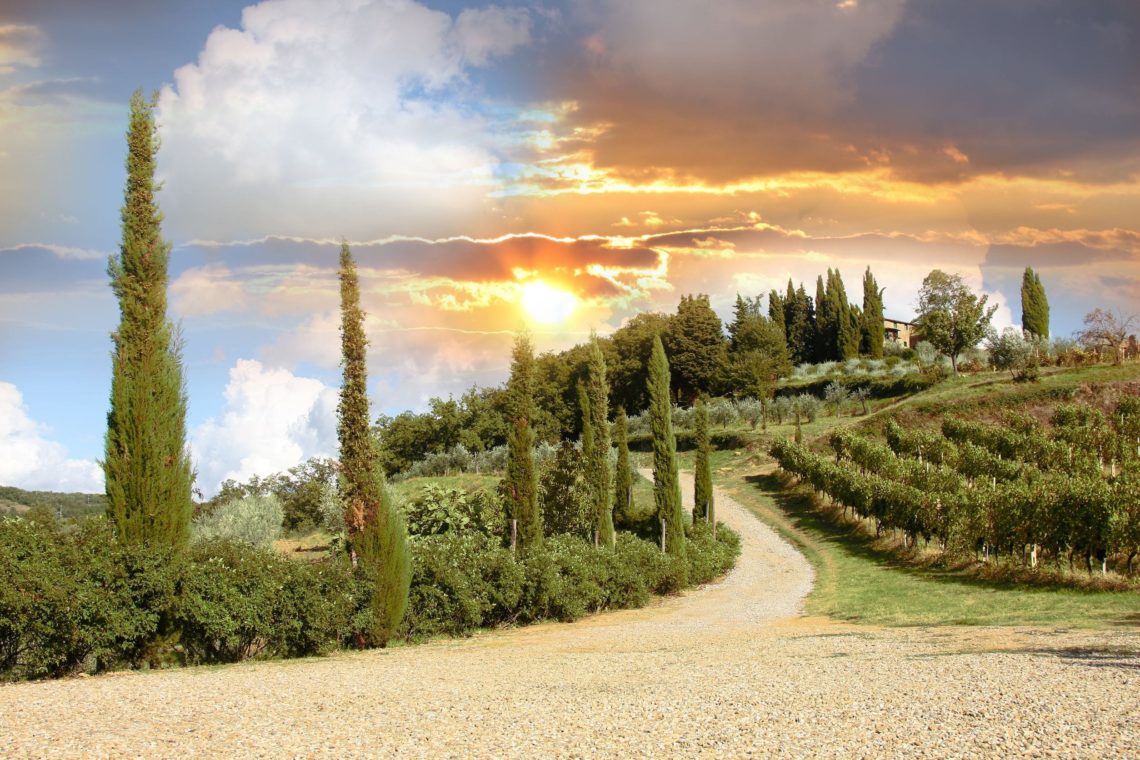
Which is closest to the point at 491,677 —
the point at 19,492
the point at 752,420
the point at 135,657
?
the point at 135,657

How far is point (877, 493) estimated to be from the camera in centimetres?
2986

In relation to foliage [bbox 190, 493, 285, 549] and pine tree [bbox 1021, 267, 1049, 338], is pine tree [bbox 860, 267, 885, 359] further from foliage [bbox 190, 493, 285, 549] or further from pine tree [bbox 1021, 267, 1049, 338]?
foliage [bbox 190, 493, 285, 549]

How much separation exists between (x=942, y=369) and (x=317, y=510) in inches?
1517

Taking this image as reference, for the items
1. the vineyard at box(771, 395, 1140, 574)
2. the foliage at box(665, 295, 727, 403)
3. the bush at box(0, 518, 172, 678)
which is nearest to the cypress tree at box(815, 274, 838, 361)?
the foliage at box(665, 295, 727, 403)

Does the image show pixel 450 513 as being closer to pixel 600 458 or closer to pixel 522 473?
pixel 600 458

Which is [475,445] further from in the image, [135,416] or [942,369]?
[135,416]

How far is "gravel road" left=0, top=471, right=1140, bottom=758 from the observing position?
7.52 metres

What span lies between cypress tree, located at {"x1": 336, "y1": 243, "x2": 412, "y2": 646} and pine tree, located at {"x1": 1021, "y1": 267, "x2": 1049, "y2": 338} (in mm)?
61197

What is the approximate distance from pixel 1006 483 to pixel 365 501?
23.3 metres

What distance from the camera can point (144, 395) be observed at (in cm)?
1376

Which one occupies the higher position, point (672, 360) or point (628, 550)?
point (672, 360)

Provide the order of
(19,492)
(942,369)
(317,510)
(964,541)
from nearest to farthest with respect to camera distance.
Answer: (964,541)
(19,492)
(317,510)
(942,369)

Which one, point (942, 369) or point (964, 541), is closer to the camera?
point (964, 541)

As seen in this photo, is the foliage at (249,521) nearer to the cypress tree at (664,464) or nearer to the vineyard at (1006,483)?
the cypress tree at (664,464)
